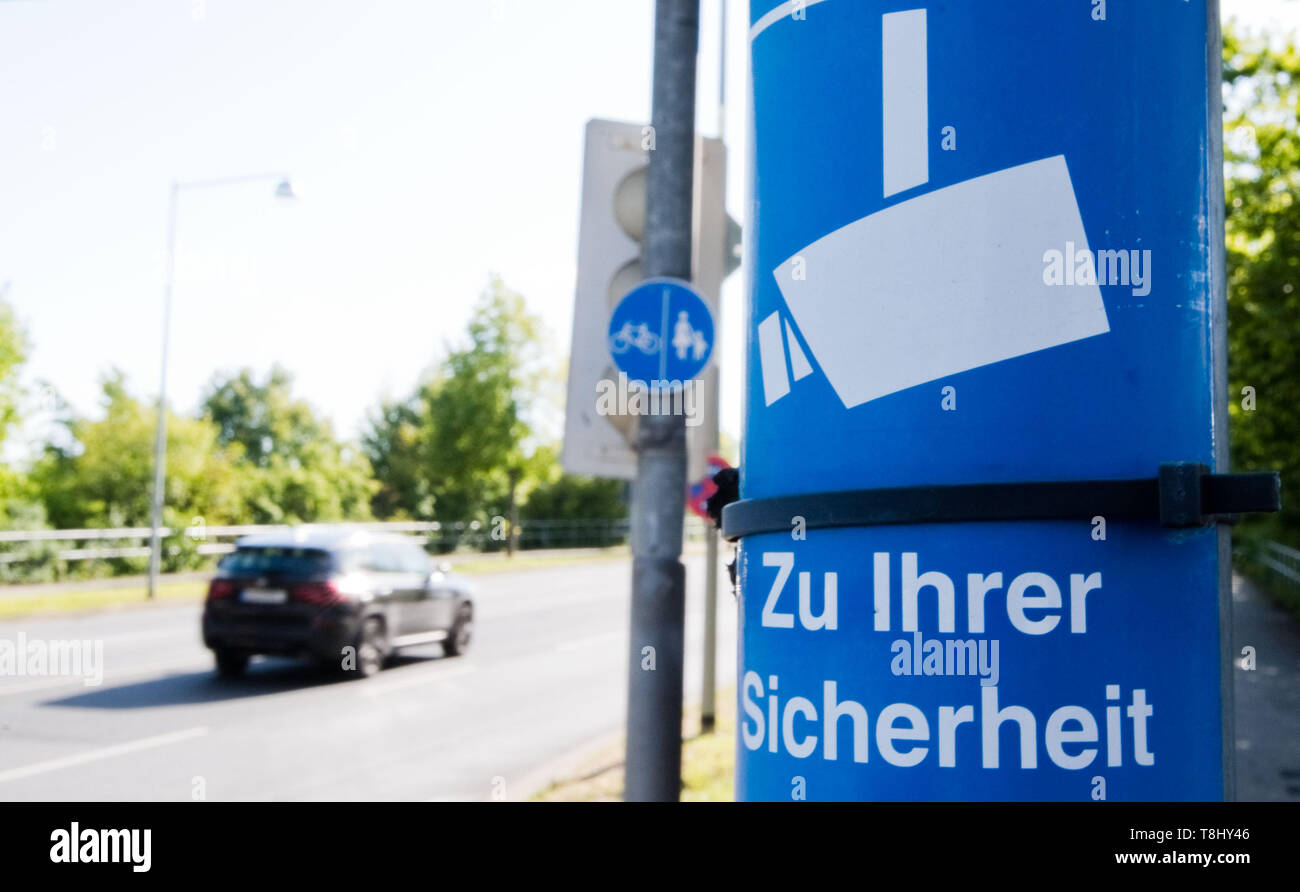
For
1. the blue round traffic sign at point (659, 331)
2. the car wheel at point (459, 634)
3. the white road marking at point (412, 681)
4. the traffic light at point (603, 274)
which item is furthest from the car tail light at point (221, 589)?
the blue round traffic sign at point (659, 331)

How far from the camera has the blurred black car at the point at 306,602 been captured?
11.8 m

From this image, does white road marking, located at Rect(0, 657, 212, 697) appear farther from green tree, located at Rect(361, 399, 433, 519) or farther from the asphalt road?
green tree, located at Rect(361, 399, 433, 519)

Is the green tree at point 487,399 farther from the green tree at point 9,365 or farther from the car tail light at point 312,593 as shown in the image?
the car tail light at point 312,593

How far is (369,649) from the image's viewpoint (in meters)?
12.5

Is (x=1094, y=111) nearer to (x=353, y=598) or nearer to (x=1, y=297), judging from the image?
(x=353, y=598)

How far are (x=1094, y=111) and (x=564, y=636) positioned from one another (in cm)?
1561

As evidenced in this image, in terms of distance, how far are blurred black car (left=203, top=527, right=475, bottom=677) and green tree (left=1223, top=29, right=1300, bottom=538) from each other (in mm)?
10299

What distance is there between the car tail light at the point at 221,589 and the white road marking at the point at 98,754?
2.71 metres

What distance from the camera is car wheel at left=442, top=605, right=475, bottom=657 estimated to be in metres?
14.5

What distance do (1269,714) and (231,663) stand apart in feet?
34.1

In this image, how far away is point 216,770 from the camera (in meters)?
7.89

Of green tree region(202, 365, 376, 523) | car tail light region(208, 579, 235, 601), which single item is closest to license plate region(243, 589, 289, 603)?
car tail light region(208, 579, 235, 601)

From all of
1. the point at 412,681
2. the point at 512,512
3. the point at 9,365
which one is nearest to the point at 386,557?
the point at 412,681
